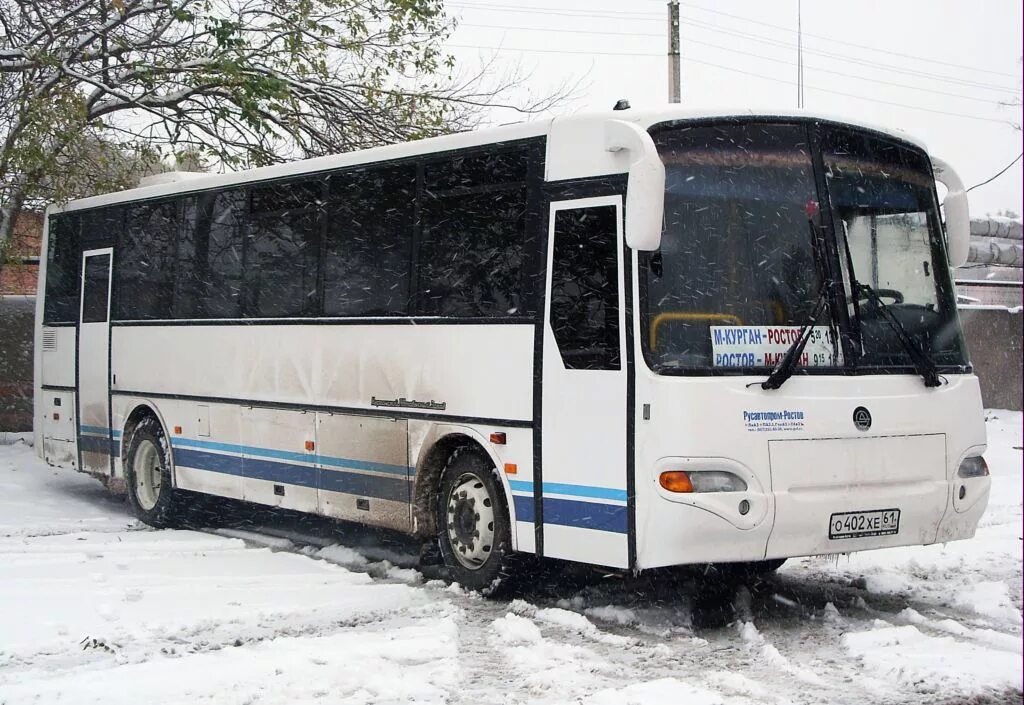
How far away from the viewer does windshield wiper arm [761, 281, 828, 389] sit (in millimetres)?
7852

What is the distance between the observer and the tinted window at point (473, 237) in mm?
8969

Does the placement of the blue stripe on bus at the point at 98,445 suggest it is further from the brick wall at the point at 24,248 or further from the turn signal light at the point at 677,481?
the turn signal light at the point at 677,481

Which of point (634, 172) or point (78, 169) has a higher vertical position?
point (78, 169)

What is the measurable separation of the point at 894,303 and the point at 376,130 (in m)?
10.2

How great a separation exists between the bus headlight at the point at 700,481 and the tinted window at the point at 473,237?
1.69m

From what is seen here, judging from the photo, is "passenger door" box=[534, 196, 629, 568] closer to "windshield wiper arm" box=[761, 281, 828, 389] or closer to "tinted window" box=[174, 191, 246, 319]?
"windshield wiper arm" box=[761, 281, 828, 389]

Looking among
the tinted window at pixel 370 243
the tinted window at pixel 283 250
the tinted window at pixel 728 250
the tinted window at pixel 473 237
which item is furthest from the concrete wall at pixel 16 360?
the tinted window at pixel 728 250

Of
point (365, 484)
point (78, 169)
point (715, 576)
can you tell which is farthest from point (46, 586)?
point (78, 169)

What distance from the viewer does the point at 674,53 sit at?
21.3 m

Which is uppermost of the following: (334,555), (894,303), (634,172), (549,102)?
(549,102)

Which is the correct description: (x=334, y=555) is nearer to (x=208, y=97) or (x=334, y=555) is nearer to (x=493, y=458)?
(x=493, y=458)

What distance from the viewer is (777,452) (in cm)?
784

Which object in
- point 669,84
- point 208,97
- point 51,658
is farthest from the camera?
Answer: point 669,84

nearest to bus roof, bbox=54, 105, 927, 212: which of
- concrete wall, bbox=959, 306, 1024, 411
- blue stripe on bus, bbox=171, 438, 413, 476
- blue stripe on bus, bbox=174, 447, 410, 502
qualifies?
blue stripe on bus, bbox=171, 438, 413, 476
